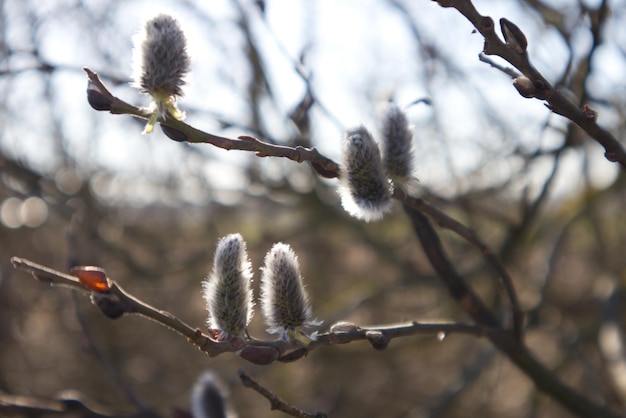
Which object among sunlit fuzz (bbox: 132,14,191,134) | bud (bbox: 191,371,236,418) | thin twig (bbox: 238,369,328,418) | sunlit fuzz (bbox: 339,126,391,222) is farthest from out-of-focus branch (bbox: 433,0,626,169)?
bud (bbox: 191,371,236,418)

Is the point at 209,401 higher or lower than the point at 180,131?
lower

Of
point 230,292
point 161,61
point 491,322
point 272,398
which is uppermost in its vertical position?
point 161,61

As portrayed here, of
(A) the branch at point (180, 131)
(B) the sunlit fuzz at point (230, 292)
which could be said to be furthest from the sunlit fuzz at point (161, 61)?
(B) the sunlit fuzz at point (230, 292)

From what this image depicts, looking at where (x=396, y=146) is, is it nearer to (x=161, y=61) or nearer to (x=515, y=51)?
(x=515, y=51)

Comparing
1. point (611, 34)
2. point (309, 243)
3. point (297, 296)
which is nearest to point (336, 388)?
point (309, 243)

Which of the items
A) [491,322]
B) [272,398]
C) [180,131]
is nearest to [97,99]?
[180,131]

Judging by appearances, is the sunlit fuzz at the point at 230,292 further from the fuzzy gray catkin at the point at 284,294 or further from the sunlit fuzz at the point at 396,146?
the sunlit fuzz at the point at 396,146

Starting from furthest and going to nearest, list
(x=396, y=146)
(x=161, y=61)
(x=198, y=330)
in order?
1. (x=396, y=146)
2. (x=161, y=61)
3. (x=198, y=330)
